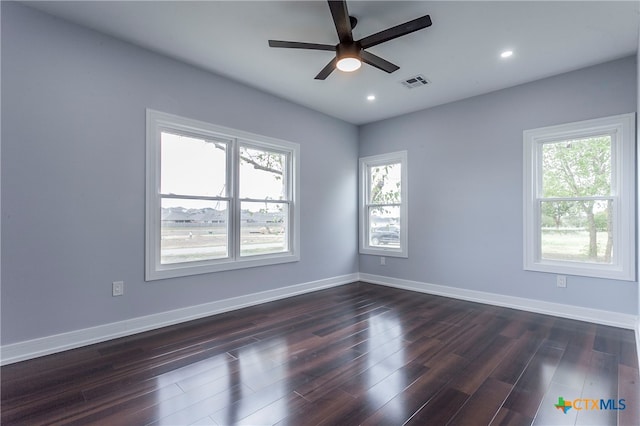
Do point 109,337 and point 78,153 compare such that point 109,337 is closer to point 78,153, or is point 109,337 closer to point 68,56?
point 78,153

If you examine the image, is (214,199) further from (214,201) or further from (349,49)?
(349,49)

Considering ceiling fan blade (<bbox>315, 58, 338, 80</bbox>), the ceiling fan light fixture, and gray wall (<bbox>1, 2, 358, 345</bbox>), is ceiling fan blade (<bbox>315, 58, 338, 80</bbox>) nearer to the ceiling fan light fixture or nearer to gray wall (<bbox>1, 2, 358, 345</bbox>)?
the ceiling fan light fixture

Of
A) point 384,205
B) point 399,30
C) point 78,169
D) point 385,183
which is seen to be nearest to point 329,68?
point 399,30

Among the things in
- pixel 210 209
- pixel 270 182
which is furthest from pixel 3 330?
pixel 270 182

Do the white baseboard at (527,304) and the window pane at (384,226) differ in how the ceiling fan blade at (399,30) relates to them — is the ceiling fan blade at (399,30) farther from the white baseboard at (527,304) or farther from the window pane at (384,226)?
the white baseboard at (527,304)

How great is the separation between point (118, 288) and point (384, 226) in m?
3.97

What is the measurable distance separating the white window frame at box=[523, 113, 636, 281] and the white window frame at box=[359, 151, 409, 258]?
66.1 inches

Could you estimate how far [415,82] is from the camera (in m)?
3.91

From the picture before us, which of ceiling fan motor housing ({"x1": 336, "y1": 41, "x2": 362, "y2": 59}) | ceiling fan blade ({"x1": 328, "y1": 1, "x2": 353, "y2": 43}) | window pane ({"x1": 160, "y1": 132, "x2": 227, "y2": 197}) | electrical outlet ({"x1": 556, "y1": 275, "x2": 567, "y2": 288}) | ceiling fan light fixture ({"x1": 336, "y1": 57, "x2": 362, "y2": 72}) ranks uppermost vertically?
ceiling fan blade ({"x1": 328, "y1": 1, "x2": 353, "y2": 43})

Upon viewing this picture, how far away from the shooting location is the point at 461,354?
2.61 metres

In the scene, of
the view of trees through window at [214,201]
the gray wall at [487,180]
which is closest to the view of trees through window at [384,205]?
the gray wall at [487,180]

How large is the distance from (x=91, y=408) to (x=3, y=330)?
1223mm

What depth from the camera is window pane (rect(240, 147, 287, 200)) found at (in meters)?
4.12

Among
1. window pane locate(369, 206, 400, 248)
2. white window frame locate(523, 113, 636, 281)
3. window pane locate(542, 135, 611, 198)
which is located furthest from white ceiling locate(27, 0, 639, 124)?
window pane locate(369, 206, 400, 248)
